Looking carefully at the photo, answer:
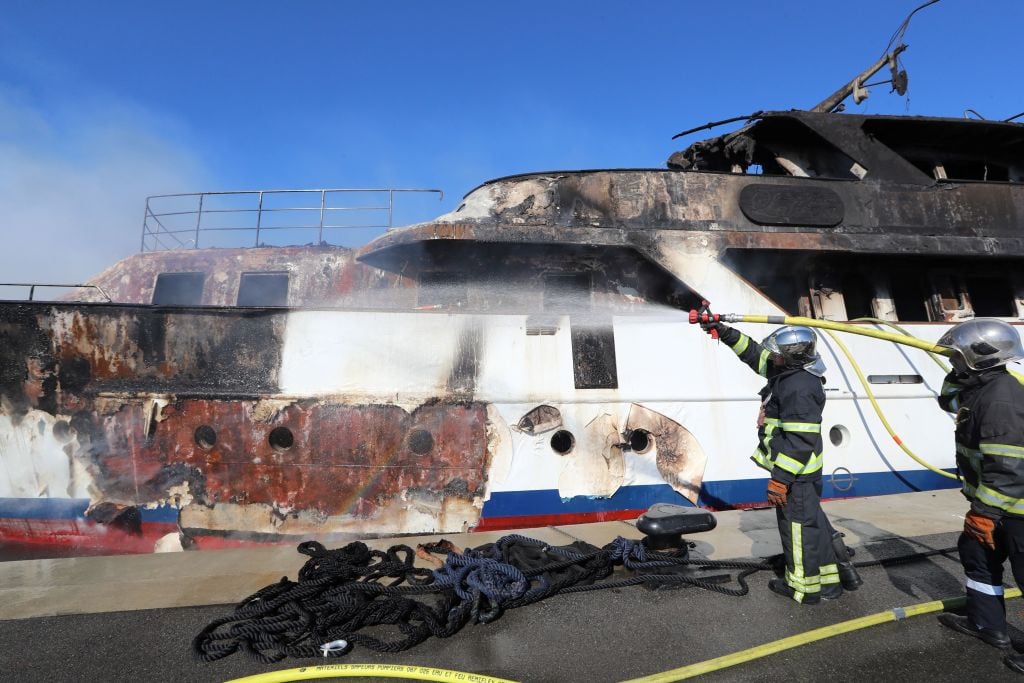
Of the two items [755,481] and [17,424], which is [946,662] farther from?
[17,424]

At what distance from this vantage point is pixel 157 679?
2.38m

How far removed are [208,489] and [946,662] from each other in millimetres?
5190

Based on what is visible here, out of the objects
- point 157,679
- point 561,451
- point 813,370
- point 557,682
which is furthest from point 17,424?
point 813,370

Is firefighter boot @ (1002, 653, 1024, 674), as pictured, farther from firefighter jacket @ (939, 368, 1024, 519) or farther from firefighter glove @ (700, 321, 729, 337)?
firefighter glove @ (700, 321, 729, 337)

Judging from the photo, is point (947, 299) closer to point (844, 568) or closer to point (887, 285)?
point (887, 285)

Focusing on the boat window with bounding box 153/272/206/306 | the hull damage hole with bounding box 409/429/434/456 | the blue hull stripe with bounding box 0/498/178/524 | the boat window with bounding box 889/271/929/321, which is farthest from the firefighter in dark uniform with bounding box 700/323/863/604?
the boat window with bounding box 153/272/206/306

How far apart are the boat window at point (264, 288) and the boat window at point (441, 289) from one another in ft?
7.57

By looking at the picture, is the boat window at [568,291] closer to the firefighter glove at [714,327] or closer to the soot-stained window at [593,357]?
the soot-stained window at [593,357]

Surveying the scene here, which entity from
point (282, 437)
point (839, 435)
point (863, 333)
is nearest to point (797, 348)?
point (863, 333)

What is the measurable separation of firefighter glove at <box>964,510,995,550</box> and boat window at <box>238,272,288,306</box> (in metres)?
6.89

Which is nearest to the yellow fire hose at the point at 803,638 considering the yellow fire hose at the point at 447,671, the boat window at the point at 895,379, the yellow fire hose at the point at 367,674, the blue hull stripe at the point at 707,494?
the yellow fire hose at the point at 447,671

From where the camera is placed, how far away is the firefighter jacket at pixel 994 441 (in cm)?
232

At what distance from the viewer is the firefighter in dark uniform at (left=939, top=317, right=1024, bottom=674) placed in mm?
2332

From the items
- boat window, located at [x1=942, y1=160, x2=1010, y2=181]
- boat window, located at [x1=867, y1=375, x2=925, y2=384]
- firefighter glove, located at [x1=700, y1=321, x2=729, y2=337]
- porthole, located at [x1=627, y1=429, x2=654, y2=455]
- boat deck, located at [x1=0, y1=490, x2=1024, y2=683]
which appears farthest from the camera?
boat window, located at [x1=942, y1=160, x2=1010, y2=181]
